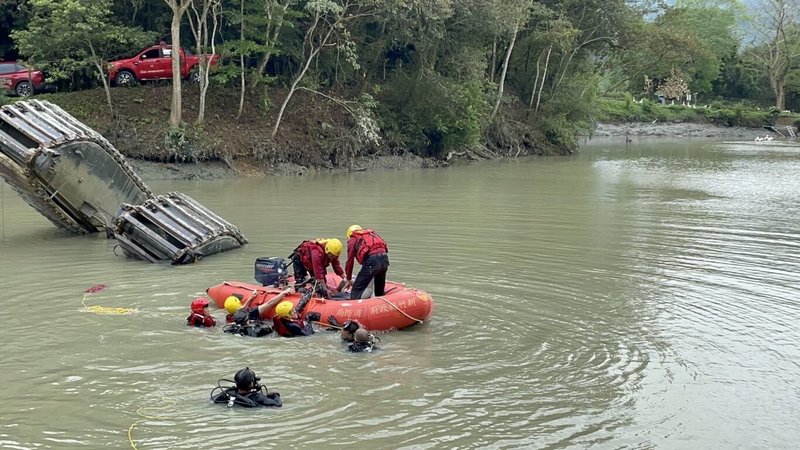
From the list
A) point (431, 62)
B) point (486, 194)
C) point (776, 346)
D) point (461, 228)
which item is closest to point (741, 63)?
point (431, 62)

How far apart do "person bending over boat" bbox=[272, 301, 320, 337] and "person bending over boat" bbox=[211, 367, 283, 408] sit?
7.28ft

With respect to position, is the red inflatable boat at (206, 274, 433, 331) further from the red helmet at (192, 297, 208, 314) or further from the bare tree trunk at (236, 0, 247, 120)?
the bare tree trunk at (236, 0, 247, 120)

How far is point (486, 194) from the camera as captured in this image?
85.5 feet

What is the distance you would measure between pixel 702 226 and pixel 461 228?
5.51m

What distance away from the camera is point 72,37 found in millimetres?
27953

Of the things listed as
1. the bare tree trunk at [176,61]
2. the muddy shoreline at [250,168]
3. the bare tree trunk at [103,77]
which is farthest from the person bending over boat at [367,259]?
the bare tree trunk at [103,77]

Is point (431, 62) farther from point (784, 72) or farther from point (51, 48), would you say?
point (784, 72)

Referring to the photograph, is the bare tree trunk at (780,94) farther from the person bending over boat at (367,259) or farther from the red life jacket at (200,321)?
the red life jacket at (200,321)

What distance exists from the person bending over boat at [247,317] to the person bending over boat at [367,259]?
0.94 meters

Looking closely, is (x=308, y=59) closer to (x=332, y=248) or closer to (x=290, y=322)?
(x=332, y=248)

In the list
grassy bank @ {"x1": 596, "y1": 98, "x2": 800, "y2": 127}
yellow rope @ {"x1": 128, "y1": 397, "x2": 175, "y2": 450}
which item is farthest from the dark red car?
grassy bank @ {"x1": 596, "y1": 98, "x2": 800, "y2": 127}

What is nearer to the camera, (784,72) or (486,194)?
(486,194)

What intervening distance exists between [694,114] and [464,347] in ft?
237

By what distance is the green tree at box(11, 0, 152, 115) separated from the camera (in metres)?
27.6
